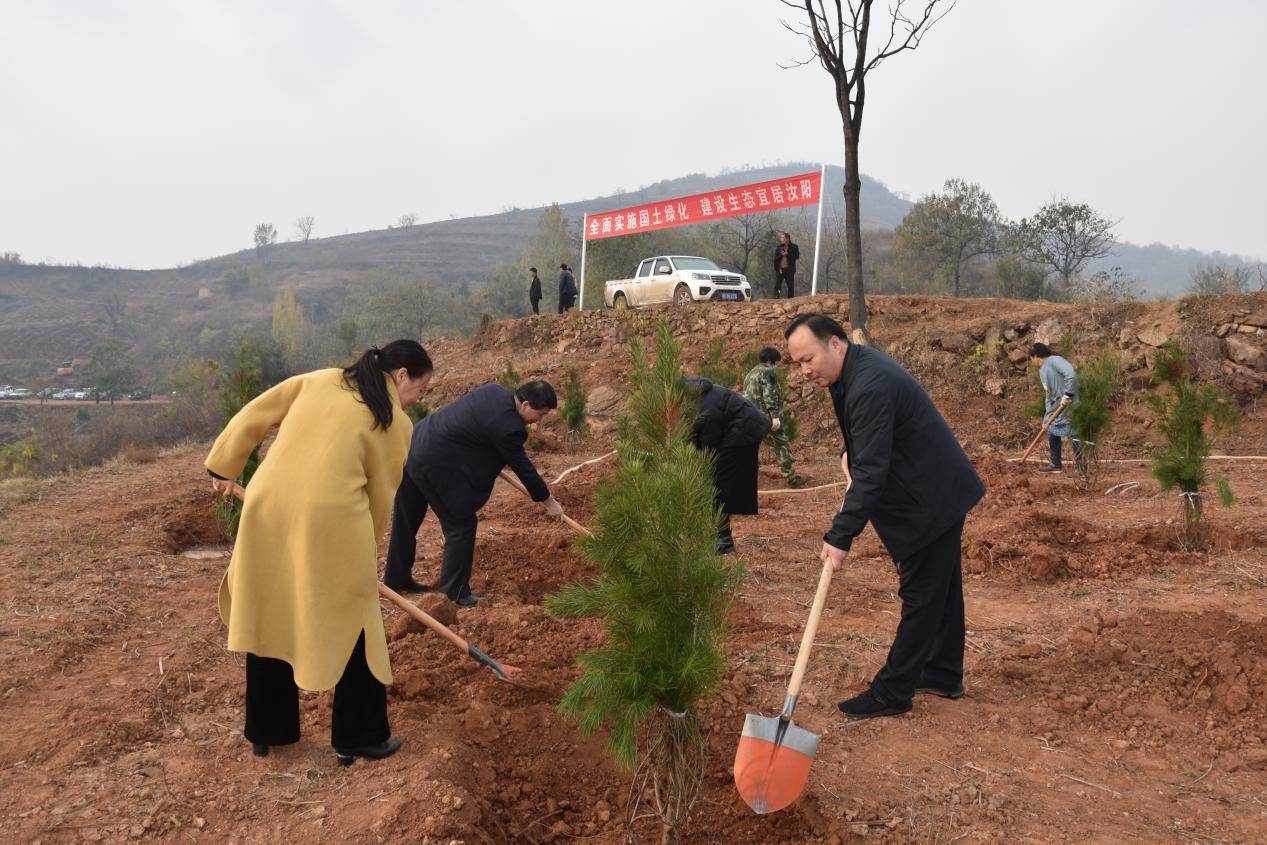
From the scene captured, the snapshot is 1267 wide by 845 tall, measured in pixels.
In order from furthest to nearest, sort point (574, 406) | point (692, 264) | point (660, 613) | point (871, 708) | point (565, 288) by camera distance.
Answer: point (565, 288)
point (692, 264)
point (574, 406)
point (871, 708)
point (660, 613)

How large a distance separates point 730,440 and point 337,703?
3.68 meters

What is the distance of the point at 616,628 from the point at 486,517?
5416 millimetres

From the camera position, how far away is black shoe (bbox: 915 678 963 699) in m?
3.73

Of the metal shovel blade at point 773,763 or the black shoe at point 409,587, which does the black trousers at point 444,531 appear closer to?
the black shoe at point 409,587

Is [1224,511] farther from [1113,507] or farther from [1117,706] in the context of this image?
[1117,706]

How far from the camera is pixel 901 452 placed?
3.45 m

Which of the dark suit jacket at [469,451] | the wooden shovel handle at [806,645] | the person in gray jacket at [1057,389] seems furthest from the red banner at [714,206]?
the wooden shovel handle at [806,645]

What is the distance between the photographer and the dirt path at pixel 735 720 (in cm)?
282

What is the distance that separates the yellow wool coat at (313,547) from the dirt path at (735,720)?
50 centimetres

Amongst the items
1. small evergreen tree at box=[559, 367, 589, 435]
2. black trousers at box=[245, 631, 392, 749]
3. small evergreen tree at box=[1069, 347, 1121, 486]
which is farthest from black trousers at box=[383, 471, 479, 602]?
small evergreen tree at box=[559, 367, 589, 435]

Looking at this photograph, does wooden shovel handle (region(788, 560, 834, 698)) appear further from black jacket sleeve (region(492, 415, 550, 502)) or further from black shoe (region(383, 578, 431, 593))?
black shoe (region(383, 578, 431, 593))

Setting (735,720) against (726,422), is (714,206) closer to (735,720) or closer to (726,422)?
(726,422)

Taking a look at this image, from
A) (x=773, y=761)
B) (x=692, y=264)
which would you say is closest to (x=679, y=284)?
(x=692, y=264)

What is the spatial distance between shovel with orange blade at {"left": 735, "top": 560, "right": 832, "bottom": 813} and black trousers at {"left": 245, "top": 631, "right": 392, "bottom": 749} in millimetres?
1366
